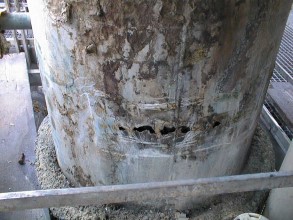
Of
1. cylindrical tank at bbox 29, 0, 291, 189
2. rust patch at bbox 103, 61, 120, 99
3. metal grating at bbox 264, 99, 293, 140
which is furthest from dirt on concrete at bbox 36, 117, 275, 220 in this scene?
rust patch at bbox 103, 61, 120, 99

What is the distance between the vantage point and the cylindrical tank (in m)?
1.50

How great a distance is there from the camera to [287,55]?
13.8 ft

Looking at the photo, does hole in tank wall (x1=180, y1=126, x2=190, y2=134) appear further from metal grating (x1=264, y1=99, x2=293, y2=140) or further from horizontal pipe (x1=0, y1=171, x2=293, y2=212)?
metal grating (x1=264, y1=99, x2=293, y2=140)

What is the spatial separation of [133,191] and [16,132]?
224 cm

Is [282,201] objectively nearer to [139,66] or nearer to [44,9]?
[139,66]

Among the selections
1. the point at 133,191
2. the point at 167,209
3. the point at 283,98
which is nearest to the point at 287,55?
the point at 283,98

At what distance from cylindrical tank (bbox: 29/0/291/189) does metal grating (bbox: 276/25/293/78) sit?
2.08 metres

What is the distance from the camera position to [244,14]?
1.53 m

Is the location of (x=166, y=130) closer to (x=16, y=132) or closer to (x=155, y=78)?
(x=155, y=78)

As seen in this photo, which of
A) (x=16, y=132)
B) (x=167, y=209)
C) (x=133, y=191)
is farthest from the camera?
(x=16, y=132)

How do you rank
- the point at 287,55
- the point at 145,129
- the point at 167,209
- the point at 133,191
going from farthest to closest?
the point at 287,55 → the point at 167,209 → the point at 145,129 → the point at 133,191

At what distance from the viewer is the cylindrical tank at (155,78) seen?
150 centimetres

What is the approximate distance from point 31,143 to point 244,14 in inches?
90.9

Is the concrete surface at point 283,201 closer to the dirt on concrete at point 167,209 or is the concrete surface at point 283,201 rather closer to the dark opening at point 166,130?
the dirt on concrete at point 167,209
